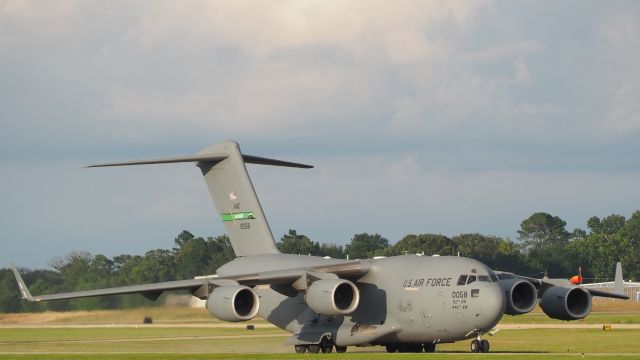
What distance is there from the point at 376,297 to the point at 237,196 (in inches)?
292

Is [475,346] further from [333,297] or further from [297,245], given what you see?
[297,245]

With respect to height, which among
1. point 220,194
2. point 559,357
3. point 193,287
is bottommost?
point 559,357

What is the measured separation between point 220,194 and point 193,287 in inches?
233

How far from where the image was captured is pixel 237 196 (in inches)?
1645

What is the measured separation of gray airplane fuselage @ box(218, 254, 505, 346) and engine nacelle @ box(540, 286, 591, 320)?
10.2 feet

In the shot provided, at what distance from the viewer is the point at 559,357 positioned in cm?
3042

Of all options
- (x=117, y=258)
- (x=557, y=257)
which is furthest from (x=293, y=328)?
(x=557, y=257)

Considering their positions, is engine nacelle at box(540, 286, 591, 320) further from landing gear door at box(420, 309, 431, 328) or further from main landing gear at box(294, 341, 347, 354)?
main landing gear at box(294, 341, 347, 354)

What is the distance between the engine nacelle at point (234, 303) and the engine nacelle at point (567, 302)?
873 cm

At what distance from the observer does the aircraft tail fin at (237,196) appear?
41.4 metres

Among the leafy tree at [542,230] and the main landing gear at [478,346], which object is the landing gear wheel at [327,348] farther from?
the leafy tree at [542,230]

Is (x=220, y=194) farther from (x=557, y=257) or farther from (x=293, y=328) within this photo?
(x=557, y=257)

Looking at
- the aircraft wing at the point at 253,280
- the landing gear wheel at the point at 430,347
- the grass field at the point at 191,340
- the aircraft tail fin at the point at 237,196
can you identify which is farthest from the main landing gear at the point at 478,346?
the aircraft tail fin at the point at 237,196

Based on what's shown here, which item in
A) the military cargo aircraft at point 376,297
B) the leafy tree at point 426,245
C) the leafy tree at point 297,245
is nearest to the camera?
the military cargo aircraft at point 376,297
